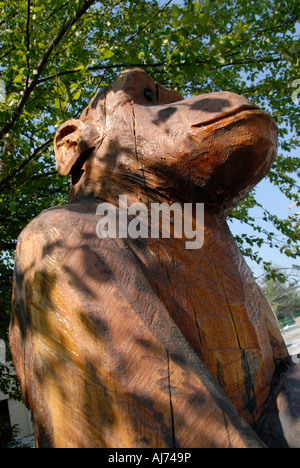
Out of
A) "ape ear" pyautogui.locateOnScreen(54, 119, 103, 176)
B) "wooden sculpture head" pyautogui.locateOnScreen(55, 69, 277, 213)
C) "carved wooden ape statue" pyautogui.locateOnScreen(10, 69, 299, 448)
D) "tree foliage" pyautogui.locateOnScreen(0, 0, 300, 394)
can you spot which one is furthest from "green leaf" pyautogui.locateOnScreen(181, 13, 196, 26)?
"ape ear" pyautogui.locateOnScreen(54, 119, 103, 176)

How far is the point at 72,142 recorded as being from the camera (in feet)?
6.95

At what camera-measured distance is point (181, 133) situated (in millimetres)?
1761

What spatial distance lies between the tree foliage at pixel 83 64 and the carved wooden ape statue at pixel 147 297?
186 centimetres

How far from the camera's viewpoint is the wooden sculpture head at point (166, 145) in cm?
169

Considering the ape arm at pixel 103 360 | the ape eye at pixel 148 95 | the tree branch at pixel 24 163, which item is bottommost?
the ape arm at pixel 103 360

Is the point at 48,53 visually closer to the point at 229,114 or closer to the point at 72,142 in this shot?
the point at 72,142

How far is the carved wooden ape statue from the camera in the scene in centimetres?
118

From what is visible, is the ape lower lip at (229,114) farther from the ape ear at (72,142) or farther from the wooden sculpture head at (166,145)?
the ape ear at (72,142)

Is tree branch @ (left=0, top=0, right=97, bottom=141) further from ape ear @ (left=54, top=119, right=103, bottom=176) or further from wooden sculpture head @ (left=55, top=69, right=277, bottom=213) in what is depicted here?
wooden sculpture head @ (left=55, top=69, right=277, bottom=213)

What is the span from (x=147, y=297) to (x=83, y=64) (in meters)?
4.21

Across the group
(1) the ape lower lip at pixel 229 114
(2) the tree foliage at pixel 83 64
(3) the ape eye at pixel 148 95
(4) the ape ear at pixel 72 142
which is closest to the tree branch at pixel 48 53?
(2) the tree foliage at pixel 83 64
